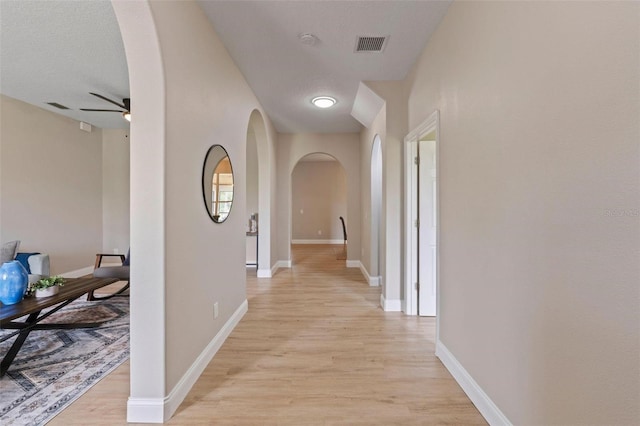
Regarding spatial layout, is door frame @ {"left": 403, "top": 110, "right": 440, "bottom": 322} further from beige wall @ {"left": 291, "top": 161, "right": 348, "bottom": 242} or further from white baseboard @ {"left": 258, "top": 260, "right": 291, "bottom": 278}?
beige wall @ {"left": 291, "top": 161, "right": 348, "bottom": 242}

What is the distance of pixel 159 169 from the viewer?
164 cm

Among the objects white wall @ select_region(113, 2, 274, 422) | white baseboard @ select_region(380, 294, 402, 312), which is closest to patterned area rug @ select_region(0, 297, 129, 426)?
white wall @ select_region(113, 2, 274, 422)

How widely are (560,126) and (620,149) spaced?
27 centimetres

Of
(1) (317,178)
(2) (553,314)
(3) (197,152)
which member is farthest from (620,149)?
(1) (317,178)

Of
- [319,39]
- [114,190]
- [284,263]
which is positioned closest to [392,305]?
[319,39]

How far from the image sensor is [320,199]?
10.2 metres

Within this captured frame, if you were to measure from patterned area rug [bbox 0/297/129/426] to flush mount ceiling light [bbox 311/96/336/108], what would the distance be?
140 inches

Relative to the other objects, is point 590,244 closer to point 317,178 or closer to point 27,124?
point 27,124

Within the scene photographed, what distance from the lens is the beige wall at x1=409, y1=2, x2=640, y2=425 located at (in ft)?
3.07

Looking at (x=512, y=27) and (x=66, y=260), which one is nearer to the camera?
(x=512, y=27)

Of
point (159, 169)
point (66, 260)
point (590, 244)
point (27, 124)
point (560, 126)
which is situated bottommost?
point (66, 260)

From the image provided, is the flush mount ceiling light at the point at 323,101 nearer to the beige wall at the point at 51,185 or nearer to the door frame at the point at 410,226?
the door frame at the point at 410,226

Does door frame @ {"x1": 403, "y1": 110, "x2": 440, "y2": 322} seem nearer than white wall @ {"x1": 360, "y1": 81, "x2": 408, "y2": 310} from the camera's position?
Yes

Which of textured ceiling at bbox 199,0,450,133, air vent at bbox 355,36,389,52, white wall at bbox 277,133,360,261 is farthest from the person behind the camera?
white wall at bbox 277,133,360,261
